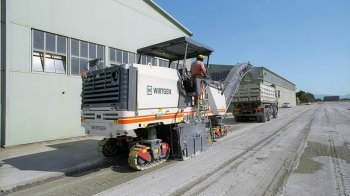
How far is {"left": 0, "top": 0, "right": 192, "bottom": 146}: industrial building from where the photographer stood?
1023 centimetres

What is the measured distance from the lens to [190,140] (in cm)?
789

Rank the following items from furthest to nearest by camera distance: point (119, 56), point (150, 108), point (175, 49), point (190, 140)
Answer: point (119, 56), point (175, 49), point (190, 140), point (150, 108)

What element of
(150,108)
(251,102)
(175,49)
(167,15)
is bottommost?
(150,108)

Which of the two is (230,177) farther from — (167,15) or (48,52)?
(167,15)

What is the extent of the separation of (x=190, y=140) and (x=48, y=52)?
7.59 meters

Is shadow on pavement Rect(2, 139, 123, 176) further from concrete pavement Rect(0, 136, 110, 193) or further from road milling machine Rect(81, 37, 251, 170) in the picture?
road milling machine Rect(81, 37, 251, 170)

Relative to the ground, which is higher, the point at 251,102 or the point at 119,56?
the point at 119,56

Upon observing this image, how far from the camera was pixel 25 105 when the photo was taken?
10672 mm

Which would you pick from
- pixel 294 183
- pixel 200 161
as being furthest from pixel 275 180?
pixel 200 161

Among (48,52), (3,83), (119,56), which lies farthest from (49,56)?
(119,56)

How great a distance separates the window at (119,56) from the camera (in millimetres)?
15089

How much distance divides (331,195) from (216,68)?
1405 inches

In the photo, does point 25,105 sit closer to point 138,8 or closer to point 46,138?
point 46,138

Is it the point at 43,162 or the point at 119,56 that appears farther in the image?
the point at 119,56
